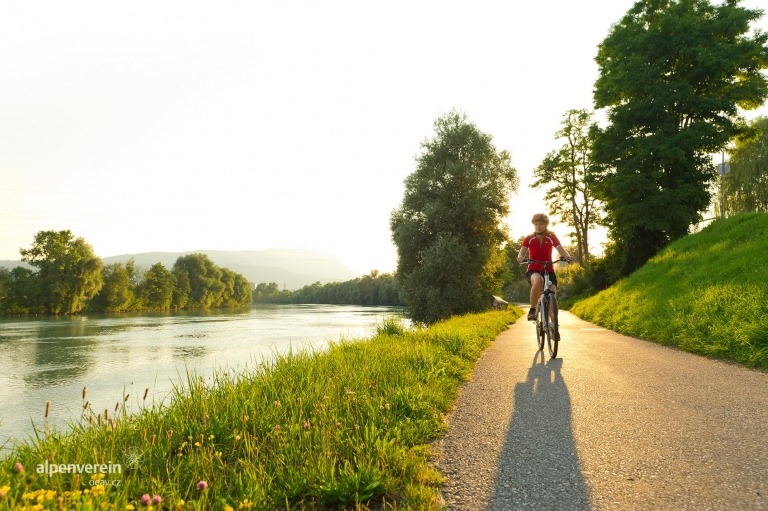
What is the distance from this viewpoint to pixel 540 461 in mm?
2889

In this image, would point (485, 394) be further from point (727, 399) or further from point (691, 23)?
point (691, 23)

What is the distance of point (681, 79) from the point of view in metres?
19.6

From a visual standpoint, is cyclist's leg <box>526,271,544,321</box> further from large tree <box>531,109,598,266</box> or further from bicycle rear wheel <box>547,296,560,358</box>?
large tree <box>531,109,598,266</box>

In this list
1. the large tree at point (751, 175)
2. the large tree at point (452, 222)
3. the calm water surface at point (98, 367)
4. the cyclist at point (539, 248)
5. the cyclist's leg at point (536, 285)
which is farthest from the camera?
the large tree at point (751, 175)

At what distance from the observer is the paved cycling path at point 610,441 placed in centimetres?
241

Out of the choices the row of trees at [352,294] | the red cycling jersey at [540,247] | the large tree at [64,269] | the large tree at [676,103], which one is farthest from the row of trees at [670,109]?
the large tree at [64,269]

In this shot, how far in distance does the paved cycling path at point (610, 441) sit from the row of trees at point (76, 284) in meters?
61.1

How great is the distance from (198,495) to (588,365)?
559 cm

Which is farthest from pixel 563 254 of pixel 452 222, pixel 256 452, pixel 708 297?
pixel 452 222

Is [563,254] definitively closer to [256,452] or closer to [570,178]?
[256,452]

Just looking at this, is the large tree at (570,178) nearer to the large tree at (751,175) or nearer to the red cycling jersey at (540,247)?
the large tree at (751,175)

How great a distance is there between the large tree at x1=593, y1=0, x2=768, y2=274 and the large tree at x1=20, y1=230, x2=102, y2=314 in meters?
57.6

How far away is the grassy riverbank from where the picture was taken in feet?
7.34

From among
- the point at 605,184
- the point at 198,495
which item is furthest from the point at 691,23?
the point at 198,495
